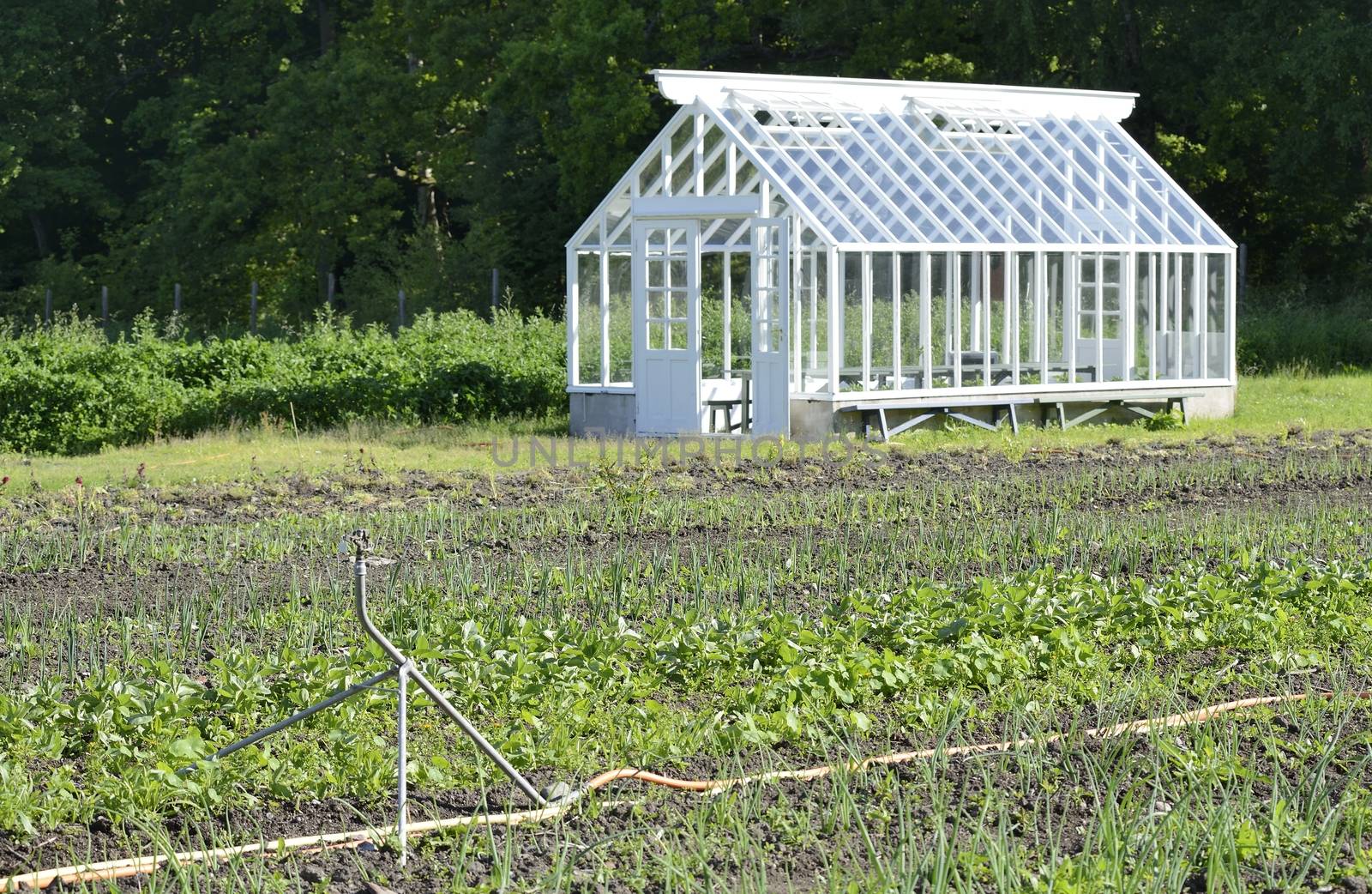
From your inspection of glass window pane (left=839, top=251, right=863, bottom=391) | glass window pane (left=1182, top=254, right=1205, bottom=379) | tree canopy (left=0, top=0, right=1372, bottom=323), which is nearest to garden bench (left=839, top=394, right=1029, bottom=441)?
glass window pane (left=839, top=251, right=863, bottom=391)

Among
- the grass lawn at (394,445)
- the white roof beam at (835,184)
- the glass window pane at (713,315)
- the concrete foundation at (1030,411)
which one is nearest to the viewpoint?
the grass lawn at (394,445)

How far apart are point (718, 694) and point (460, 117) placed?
3098 centimetres

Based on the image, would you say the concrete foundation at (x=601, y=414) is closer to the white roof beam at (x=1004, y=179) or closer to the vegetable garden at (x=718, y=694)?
the white roof beam at (x=1004, y=179)

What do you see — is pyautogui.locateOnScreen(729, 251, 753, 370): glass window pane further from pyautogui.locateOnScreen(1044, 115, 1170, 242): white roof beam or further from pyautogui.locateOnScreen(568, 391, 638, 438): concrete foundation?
pyautogui.locateOnScreen(1044, 115, 1170, 242): white roof beam

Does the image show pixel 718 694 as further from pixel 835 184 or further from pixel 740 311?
pixel 740 311

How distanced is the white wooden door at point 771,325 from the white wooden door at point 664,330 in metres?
0.80

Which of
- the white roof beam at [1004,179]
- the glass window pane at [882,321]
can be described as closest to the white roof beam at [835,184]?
the glass window pane at [882,321]

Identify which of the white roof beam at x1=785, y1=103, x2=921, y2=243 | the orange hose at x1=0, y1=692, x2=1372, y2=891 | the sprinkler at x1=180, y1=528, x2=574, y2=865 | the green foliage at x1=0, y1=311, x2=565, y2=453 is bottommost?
the orange hose at x1=0, y1=692, x2=1372, y2=891

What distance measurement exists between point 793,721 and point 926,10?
25621 mm

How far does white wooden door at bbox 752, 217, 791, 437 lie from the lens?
16562 mm

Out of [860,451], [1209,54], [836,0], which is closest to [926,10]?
[836,0]

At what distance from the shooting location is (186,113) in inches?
1473

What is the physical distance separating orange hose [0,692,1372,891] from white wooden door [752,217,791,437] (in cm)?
1056

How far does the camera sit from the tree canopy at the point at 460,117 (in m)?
28.6
